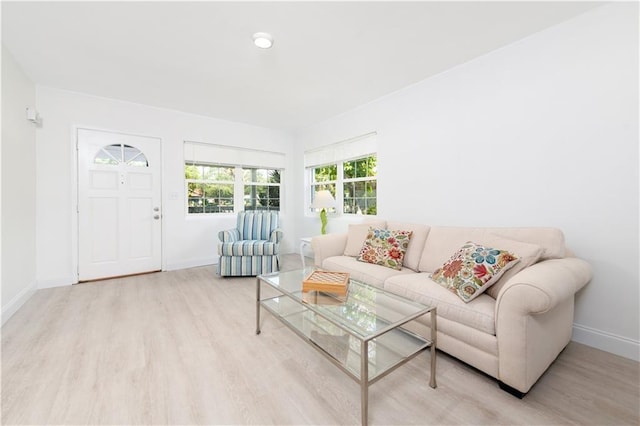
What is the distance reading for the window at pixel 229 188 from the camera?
4281 millimetres

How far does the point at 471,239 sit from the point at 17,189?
14.1 feet

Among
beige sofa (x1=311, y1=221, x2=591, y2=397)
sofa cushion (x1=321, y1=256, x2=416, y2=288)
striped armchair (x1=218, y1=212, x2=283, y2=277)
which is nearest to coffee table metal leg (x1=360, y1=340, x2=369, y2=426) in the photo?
beige sofa (x1=311, y1=221, x2=591, y2=397)

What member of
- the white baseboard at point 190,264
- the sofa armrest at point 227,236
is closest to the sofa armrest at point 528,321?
the sofa armrest at point 227,236

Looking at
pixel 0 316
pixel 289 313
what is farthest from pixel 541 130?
pixel 0 316

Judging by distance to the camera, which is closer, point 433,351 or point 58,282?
point 433,351

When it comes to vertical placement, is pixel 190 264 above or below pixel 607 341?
above

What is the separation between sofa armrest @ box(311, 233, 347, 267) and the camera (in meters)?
2.92

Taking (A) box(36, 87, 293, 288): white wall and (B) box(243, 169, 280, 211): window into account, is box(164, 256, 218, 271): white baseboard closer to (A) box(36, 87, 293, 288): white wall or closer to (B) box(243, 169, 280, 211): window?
(A) box(36, 87, 293, 288): white wall

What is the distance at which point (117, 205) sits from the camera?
3.61m

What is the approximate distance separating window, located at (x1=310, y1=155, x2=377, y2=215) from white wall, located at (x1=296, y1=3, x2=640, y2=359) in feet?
2.96

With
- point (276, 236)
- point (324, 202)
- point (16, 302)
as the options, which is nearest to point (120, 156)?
point (16, 302)

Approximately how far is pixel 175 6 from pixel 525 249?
2909mm

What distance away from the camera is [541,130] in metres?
2.14

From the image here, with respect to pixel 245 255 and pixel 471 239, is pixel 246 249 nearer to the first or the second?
pixel 245 255
